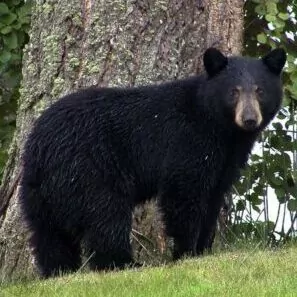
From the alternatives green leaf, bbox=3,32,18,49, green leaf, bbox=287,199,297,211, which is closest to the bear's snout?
green leaf, bbox=287,199,297,211

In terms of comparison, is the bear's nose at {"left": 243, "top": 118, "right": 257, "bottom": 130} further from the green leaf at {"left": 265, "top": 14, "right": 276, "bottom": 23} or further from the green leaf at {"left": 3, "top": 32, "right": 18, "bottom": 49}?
the green leaf at {"left": 3, "top": 32, "right": 18, "bottom": 49}

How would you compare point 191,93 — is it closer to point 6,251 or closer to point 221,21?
point 221,21

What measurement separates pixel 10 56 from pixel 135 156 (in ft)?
7.35

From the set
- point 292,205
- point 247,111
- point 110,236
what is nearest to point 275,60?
point 247,111

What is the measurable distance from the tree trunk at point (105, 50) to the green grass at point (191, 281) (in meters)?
1.67

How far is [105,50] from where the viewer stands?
888 cm

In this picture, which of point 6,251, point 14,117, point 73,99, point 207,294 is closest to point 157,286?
point 207,294

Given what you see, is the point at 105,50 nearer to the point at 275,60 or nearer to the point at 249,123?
the point at 275,60

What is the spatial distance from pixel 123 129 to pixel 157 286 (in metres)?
1.78

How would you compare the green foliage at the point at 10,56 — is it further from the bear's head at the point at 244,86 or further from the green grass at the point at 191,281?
the green grass at the point at 191,281

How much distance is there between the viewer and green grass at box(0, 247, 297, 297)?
21.0 ft

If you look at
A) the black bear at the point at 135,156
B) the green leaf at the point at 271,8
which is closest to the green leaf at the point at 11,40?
the black bear at the point at 135,156

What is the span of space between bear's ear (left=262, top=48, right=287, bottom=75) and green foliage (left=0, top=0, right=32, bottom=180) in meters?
2.57

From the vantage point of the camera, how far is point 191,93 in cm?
827
